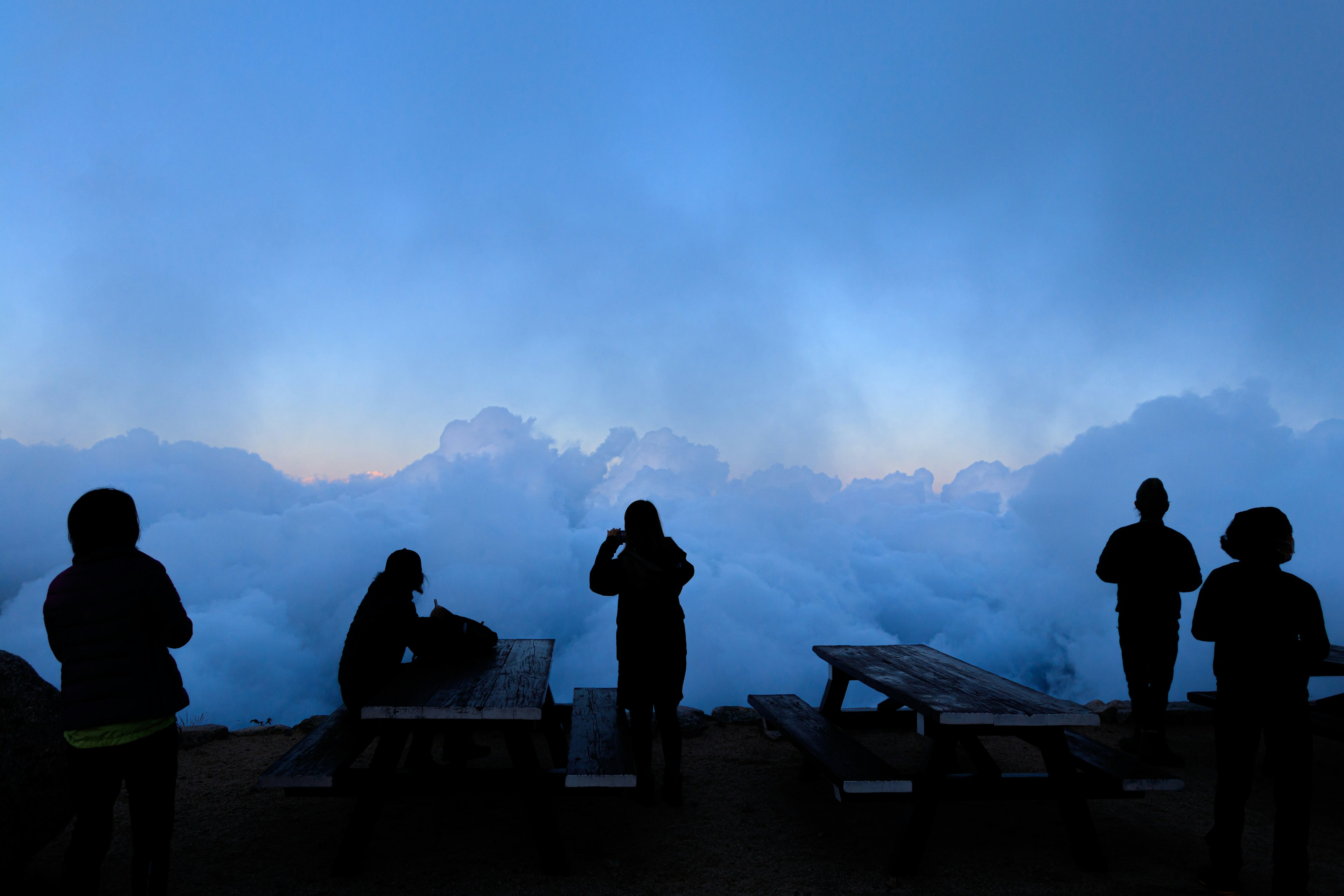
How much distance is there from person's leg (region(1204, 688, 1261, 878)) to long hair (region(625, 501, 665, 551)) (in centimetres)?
309

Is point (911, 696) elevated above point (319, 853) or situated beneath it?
elevated above

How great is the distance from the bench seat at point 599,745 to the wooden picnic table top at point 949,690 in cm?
155

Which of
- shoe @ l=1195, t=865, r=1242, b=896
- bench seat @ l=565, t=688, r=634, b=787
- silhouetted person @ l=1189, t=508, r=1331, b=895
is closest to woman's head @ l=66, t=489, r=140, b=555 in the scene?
bench seat @ l=565, t=688, r=634, b=787

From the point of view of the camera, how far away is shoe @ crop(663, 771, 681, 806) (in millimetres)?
4629

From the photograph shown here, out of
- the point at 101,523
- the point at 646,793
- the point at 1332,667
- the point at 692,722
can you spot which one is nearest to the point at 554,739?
the point at 646,793

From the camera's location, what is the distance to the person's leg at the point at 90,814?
2.86 metres

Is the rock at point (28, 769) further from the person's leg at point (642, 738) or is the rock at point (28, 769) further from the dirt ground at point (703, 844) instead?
the person's leg at point (642, 738)

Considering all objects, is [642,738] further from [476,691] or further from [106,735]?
[106,735]

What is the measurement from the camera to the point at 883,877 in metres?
3.67

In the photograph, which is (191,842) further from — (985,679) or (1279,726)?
(1279,726)

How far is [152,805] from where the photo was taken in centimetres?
303

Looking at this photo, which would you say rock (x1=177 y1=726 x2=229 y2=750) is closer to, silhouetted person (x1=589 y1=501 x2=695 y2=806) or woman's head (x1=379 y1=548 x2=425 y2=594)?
woman's head (x1=379 y1=548 x2=425 y2=594)

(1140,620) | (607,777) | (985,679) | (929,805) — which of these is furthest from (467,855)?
(1140,620)

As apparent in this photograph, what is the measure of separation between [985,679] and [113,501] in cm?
487
